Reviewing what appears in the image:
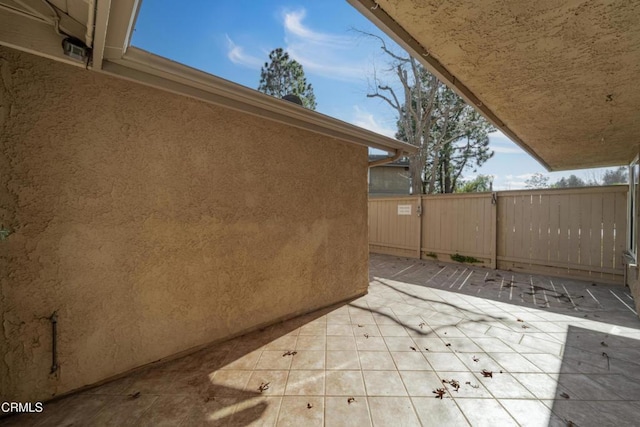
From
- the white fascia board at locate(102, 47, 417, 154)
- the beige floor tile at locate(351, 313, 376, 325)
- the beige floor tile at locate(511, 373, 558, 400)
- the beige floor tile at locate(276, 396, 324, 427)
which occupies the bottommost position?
the beige floor tile at locate(276, 396, 324, 427)

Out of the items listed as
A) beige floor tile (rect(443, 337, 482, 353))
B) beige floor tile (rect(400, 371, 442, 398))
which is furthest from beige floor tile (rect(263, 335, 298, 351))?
beige floor tile (rect(443, 337, 482, 353))

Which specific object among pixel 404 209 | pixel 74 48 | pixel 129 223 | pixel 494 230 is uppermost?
pixel 74 48

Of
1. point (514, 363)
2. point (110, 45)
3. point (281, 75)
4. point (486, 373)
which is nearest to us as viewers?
point (110, 45)

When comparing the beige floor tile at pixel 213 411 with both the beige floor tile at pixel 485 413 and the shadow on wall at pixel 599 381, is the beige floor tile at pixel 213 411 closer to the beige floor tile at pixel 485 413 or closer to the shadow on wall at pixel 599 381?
the beige floor tile at pixel 485 413

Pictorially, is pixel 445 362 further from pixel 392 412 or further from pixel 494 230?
pixel 494 230

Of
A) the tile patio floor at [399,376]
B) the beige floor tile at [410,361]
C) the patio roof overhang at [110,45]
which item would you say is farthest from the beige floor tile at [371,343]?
the patio roof overhang at [110,45]

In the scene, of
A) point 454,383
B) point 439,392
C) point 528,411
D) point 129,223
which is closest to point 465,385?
point 454,383

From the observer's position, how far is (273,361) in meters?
2.53

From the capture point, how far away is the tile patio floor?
1.84 metres

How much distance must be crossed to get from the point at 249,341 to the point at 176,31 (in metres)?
7.35

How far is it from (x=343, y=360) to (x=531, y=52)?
3162 mm

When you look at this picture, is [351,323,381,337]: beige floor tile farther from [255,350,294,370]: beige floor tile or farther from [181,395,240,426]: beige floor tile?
[181,395,240,426]: beige floor tile

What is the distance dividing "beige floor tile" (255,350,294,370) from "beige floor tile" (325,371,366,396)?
0.45 meters

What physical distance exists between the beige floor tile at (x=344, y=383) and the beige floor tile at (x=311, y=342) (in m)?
0.47
